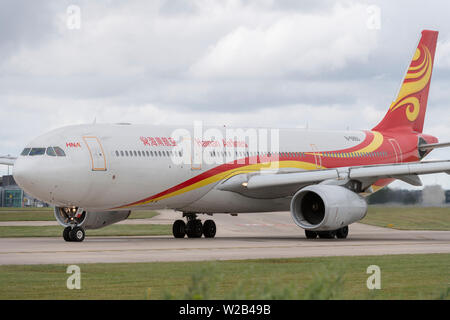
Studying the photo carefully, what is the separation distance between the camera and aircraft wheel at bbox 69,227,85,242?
27375mm

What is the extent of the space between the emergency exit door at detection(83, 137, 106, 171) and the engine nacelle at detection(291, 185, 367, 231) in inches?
277

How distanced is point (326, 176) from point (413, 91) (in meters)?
11.1

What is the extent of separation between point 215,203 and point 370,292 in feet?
57.1

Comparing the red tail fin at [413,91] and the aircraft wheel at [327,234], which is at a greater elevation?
the red tail fin at [413,91]

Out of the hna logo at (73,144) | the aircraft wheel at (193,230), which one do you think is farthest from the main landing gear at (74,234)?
the aircraft wheel at (193,230)

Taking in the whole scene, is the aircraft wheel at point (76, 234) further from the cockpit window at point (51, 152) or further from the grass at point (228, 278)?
the grass at point (228, 278)

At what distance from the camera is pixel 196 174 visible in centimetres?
2962

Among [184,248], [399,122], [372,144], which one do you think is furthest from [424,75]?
[184,248]

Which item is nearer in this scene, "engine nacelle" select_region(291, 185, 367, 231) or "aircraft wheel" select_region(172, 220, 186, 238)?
"engine nacelle" select_region(291, 185, 367, 231)

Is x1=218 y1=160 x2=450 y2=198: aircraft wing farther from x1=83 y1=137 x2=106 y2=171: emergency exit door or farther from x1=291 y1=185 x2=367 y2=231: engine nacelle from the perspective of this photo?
x1=83 y1=137 x2=106 y2=171: emergency exit door

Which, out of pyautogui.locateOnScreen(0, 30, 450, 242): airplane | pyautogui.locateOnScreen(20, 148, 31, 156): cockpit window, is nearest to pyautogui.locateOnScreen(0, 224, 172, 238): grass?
pyautogui.locateOnScreen(0, 30, 450, 242): airplane

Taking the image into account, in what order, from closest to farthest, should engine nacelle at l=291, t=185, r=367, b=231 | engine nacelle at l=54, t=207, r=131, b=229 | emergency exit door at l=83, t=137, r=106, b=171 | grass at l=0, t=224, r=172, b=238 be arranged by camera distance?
emergency exit door at l=83, t=137, r=106, b=171, engine nacelle at l=291, t=185, r=367, b=231, engine nacelle at l=54, t=207, r=131, b=229, grass at l=0, t=224, r=172, b=238

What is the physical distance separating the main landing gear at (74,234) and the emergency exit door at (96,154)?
2.34 m

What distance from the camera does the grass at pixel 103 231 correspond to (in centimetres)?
3456
